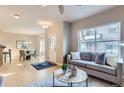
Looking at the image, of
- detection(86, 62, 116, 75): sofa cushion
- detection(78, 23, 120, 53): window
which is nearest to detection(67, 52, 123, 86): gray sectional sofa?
detection(86, 62, 116, 75): sofa cushion

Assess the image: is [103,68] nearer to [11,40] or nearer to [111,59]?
[111,59]

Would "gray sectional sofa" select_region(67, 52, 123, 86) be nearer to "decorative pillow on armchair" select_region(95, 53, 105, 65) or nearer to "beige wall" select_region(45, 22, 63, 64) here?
"decorative pillow on armchair" select_region(95, 53, 105, 65)

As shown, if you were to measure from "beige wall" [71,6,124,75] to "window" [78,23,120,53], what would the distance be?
0.18 meters

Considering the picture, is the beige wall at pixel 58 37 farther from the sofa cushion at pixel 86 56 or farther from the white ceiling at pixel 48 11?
the sofa cushion at pixel 86 56

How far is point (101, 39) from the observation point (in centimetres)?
377

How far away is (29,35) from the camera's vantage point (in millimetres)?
7977

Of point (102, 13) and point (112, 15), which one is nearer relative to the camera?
point (112, 15)

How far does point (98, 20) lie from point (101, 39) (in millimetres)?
695

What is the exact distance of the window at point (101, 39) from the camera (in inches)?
131

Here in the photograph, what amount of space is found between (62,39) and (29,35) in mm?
4100

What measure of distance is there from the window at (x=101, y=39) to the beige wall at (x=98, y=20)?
0.58 ft
